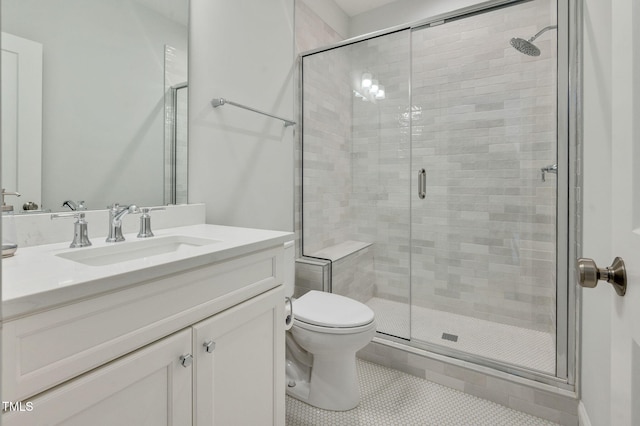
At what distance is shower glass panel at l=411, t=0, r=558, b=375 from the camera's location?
211cm

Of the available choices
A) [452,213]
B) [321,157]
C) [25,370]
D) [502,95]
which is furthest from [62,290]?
[502,95]

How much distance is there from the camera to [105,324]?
2.31 ft

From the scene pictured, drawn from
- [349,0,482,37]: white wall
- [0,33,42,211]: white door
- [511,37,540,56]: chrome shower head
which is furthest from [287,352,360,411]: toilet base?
[349,0,482,37]: white wall

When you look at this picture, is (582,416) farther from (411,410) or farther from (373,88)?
(373,88)

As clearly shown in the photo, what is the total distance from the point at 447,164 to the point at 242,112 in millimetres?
1488

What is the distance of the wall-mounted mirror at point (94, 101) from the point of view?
1043mm

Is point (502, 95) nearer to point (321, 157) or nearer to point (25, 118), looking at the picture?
point (321, 157)

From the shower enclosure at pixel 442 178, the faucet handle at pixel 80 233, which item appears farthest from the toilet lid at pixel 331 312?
the faucet handle at pixel 80 233

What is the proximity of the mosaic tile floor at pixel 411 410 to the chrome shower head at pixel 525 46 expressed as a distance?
1.93 m

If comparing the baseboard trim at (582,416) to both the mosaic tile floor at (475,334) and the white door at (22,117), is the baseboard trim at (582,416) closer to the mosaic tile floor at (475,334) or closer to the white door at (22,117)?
the mosaic tile floor at (475,334)

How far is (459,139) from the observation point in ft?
7.97

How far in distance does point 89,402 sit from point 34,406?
92mm

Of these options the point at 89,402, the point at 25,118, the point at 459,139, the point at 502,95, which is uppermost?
the point at 502,95

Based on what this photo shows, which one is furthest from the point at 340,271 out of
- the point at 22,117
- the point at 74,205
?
the point at 22,117
